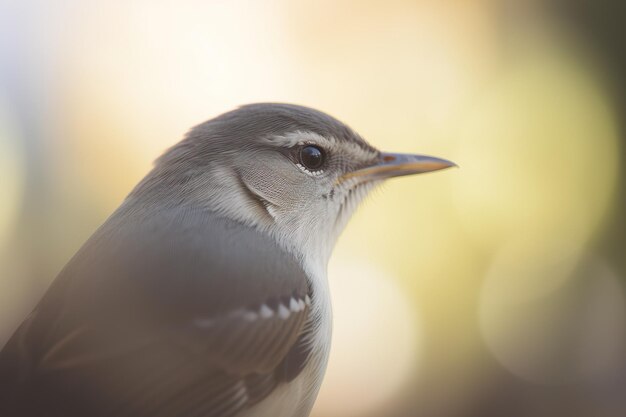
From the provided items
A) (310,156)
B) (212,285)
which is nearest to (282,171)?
(310,156)

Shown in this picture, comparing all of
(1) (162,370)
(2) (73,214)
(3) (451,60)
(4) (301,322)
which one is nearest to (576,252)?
(3) (451,60)

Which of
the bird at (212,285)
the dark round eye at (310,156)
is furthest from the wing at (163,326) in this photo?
the dark round eye at (310,156)

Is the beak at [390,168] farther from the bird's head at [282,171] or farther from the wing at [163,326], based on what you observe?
the wing at [163,326]

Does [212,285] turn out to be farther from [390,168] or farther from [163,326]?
[390,168]

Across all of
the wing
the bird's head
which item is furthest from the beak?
the wing

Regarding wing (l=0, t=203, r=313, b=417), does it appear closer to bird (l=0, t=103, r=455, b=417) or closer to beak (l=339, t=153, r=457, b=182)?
bird (l=0, t=103, r=455, b=417)

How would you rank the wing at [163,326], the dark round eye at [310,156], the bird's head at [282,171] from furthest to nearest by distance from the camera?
the dark round eye at [310,156], the bird's head at [282,171], the wing at [163,326]

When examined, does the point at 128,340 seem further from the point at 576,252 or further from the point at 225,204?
the point at 576,252
